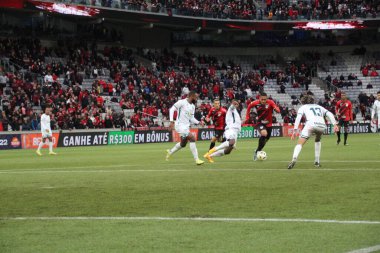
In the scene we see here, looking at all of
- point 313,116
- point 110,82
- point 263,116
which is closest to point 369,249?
point 313,116

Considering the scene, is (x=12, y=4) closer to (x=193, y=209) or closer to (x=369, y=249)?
(x=193, y=209)

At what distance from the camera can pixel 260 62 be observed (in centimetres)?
7281

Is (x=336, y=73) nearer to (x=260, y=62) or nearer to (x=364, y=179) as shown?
(x=260, y=62)

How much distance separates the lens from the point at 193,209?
11.1 meters

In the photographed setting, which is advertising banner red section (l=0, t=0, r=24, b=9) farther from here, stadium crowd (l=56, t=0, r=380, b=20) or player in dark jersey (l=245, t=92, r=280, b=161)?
player in dark jersey (l=245, t=92, r=280, b=161)

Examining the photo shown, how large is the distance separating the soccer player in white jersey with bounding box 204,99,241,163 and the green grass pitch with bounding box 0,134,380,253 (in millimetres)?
4801

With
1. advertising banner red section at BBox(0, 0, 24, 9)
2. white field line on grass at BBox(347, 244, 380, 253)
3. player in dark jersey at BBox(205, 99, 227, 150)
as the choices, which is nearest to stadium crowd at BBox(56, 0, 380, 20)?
advertising banner red section at BBox(0, 0, 24, 9)

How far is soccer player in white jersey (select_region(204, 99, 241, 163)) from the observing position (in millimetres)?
24141

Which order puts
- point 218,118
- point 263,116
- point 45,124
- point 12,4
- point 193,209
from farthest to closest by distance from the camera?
point 12,4, point 45,124, point 218,118, point 263,116, point 193,209

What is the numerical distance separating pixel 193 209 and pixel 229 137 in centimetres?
1327

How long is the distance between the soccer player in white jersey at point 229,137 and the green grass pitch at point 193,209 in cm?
480

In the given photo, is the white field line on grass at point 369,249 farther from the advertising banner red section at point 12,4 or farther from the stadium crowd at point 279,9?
the stadium crowd at point 279,9

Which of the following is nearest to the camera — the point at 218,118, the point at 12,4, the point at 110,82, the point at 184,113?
the point at 184,113

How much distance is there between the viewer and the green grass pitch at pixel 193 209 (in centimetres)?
812
